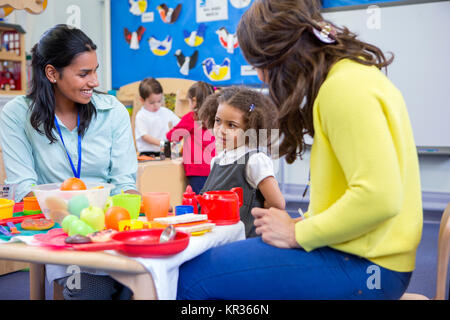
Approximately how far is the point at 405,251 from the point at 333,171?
9.5 inches

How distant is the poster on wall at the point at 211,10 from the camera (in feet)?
17.7

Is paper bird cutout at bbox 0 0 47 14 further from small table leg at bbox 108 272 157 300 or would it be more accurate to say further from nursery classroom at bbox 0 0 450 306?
small table leg at bbox 108 272 157 300

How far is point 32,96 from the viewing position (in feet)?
6.18

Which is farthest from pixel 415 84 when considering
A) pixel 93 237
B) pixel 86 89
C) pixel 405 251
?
pixel 93 237

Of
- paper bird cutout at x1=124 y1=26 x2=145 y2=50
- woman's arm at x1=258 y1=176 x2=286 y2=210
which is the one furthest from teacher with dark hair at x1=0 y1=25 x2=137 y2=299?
paper bird cutout at x1=124 y1=26 x2=145 y2=50

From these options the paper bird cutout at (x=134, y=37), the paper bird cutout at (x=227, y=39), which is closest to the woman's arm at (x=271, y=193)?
the paper bird cutout at (x=227, y=39)

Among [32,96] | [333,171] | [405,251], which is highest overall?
[32,96]

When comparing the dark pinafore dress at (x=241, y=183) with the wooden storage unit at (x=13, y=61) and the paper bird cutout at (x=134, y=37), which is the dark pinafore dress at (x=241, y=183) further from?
the paper bird cutout at (x=134, y=37)

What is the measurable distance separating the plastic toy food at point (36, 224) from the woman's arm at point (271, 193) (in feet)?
3.17

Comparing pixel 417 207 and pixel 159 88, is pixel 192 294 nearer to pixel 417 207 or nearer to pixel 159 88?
pixel 417 207

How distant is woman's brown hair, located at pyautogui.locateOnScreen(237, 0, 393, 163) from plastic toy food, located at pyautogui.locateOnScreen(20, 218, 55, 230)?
0.67 m

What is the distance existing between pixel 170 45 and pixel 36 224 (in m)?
4.89
